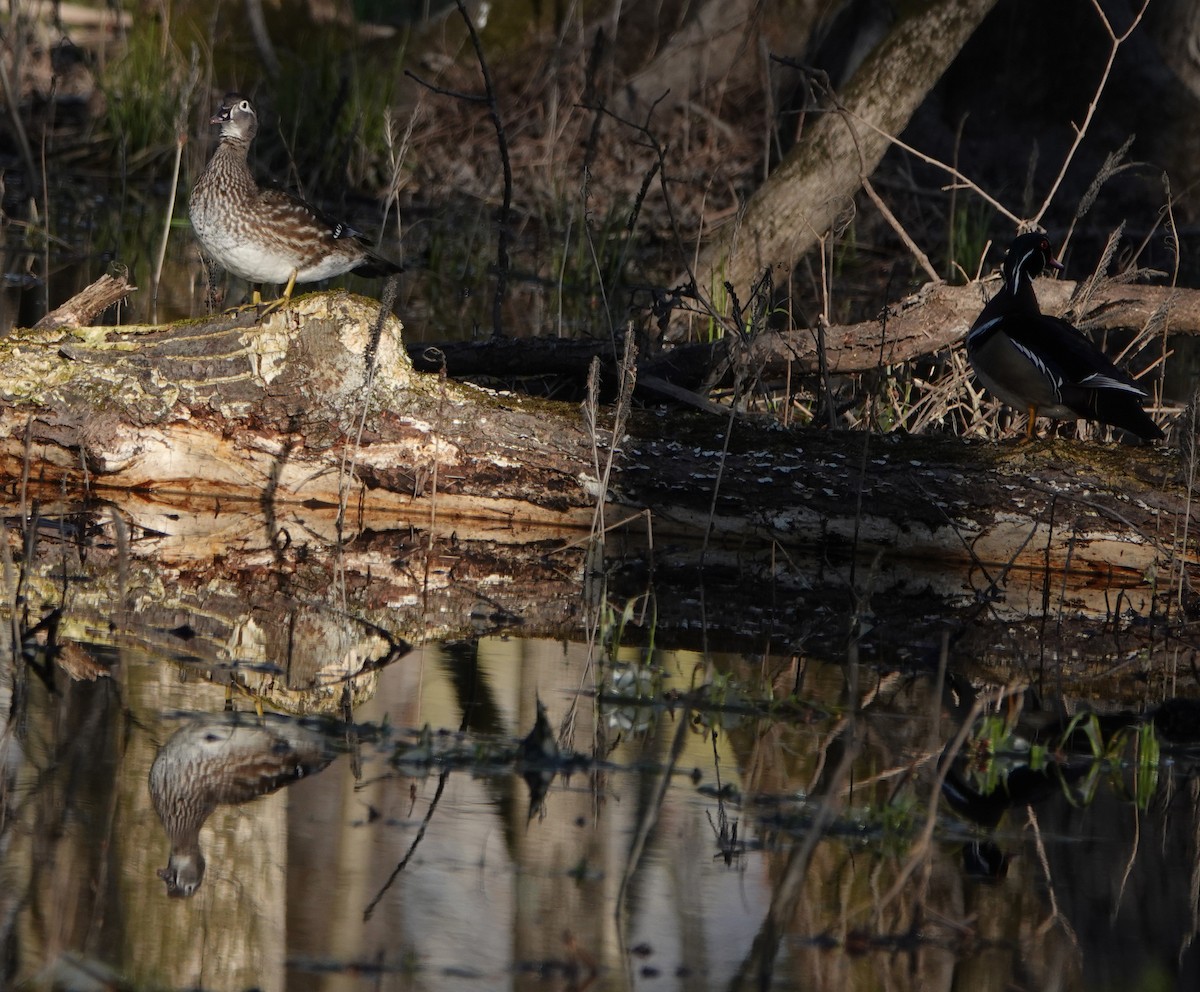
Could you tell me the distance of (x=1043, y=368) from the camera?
6199 millimetres

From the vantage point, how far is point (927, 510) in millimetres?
5781

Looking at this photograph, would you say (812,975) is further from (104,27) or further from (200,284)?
(104,27)

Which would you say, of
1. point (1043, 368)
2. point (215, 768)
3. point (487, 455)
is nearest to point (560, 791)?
point (215, 768)

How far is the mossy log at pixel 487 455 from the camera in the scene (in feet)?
19.0

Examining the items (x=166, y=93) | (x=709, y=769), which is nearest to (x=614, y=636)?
(x=709, y=769)

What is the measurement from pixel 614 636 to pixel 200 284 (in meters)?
6.72

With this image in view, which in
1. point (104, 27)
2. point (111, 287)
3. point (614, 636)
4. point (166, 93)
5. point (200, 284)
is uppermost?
point (104, 27)

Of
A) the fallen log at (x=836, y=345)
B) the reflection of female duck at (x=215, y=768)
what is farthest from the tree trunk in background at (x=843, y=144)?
the reflection of female duck at (x=215, y=768)

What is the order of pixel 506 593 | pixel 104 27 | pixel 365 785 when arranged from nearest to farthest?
pixel 365 785 → pixel 506 593 → pixel 104 27

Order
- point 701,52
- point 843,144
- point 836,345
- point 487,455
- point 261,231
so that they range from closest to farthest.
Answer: point 487,455
point 261,231
point 836,345
point 843,144
point 701,52

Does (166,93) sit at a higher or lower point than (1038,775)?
higher

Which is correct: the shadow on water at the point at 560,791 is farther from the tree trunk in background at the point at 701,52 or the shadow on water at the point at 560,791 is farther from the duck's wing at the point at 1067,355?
the tree trunk in background at the point at 701,52

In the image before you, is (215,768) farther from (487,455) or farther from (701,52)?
(701,52)

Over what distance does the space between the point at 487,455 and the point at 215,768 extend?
7.97 ft
